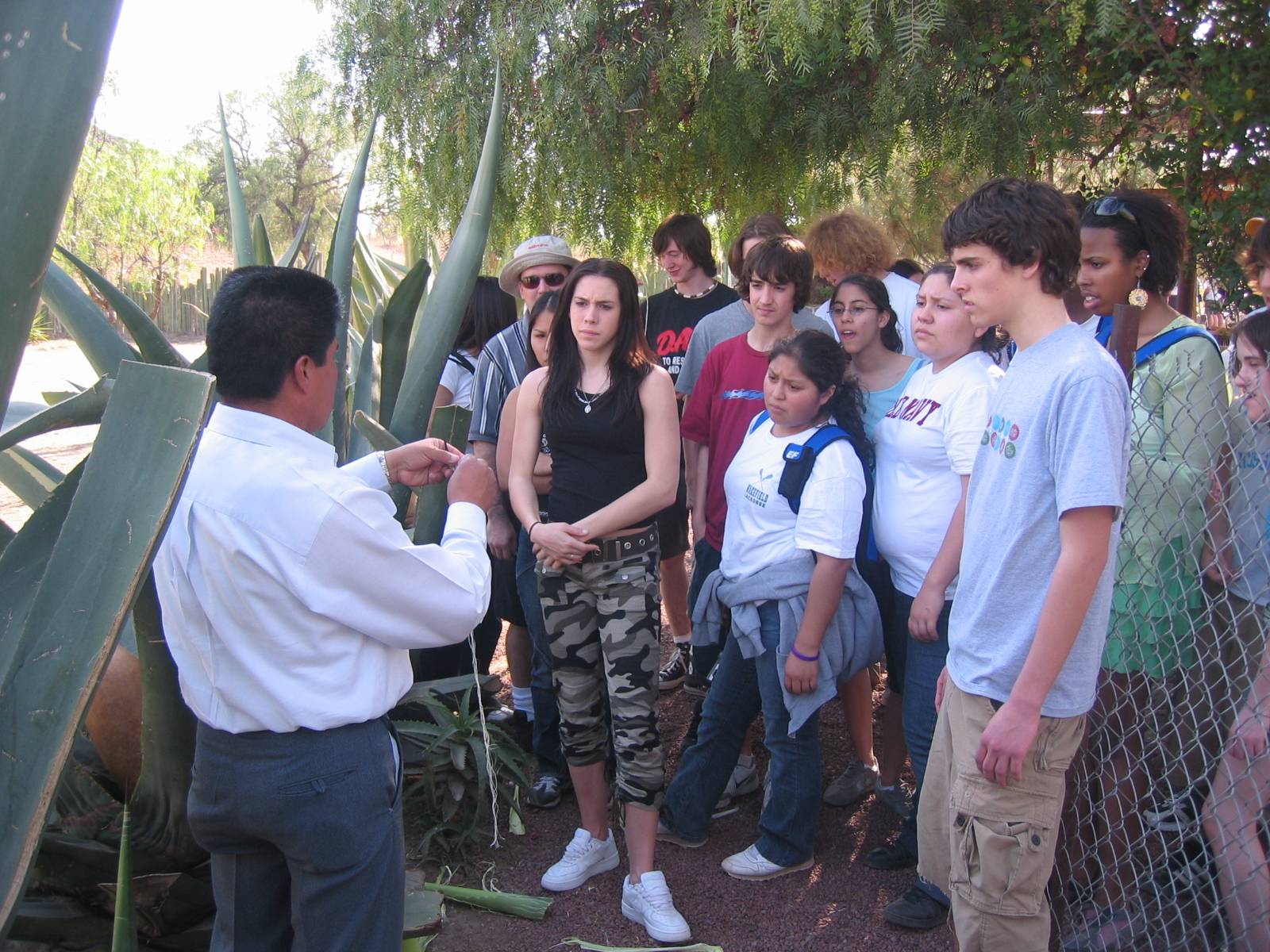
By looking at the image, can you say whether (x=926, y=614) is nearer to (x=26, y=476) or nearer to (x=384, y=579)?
(x=384, y=579)

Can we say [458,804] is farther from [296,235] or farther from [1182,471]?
[1182,471]

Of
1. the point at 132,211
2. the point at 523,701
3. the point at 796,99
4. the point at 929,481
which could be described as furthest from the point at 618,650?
the point at 132,211

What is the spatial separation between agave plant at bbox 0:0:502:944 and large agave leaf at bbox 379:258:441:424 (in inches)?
7.3

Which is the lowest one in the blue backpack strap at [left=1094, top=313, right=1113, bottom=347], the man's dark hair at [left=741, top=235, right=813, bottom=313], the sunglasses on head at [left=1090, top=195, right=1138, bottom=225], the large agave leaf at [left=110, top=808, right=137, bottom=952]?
the large agave leaf at [left=110, top=808, right=137, bottom=952]

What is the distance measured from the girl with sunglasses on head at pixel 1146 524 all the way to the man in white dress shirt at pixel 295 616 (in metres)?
1.64

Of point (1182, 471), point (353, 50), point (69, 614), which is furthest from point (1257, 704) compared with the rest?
point (353, 50)

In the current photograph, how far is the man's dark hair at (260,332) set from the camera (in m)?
1.78

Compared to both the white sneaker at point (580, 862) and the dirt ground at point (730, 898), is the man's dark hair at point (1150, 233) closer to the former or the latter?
the dirt ground at point (730, 898)

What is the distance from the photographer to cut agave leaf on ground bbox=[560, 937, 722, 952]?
2854 mm

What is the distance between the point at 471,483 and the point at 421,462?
21 cm

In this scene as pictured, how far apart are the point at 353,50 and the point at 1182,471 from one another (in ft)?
14.0

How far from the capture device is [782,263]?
3725 millimetres

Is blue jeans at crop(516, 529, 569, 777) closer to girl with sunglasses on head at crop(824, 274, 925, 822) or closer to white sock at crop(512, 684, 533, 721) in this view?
white sock at crop(512, 684, 533, 721)

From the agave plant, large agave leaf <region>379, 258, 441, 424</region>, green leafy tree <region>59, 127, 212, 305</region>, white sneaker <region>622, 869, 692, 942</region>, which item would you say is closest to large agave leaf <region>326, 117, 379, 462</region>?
large agave leaf <region>379, 258, 441, 424</region>
